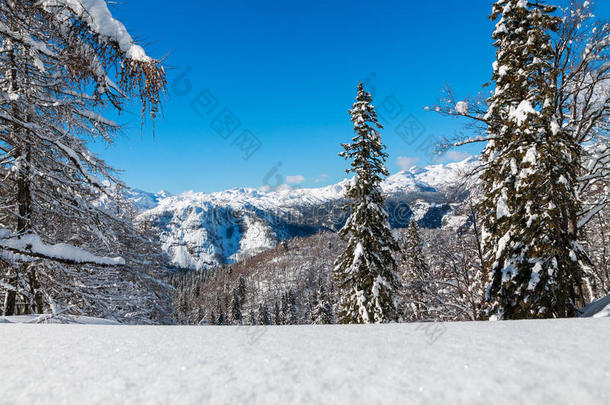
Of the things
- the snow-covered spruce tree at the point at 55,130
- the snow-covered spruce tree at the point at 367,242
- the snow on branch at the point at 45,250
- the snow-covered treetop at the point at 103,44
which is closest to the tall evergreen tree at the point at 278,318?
the snow-covered spruce tree at the point at 367,242

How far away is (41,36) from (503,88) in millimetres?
11287

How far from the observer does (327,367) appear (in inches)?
70.3

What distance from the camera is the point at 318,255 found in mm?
196875

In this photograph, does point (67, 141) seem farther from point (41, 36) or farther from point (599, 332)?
point (599, 332)

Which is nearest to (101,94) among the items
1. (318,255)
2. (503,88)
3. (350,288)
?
(503,88)

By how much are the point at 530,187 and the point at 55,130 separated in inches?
434

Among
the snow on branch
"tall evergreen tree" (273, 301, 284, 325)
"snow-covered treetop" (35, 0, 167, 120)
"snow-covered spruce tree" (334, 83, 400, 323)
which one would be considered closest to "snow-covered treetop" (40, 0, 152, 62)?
"snow-covered treetop" (35, 0, 167, 120)

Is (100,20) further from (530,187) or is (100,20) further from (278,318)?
(278,318)

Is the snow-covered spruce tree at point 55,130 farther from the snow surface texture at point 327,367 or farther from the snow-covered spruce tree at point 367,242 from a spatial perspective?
the snow-covered spruce tree at point 367,242

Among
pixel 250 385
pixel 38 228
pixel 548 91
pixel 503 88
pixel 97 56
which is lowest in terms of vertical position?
pixel 250 385

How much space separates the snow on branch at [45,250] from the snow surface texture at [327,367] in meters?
1.67

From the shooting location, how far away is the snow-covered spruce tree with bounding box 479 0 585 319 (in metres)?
7.08

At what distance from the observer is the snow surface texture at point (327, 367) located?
1.47m

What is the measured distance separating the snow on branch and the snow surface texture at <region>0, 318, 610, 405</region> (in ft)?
5.48
